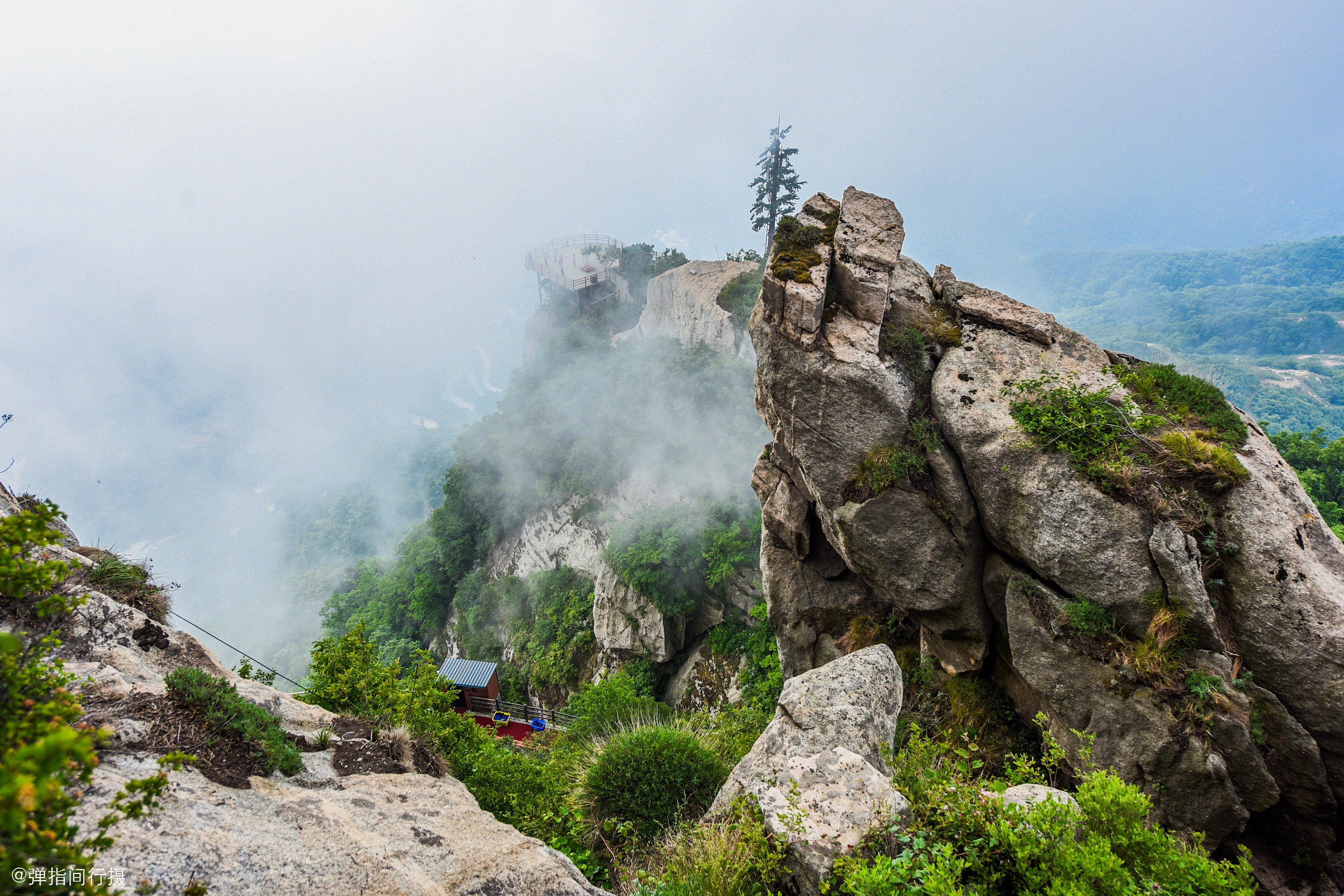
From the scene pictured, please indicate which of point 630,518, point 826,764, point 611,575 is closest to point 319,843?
point 826,764

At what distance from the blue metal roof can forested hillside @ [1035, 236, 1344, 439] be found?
49.3 m

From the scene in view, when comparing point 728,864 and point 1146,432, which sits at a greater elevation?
point 1146,432

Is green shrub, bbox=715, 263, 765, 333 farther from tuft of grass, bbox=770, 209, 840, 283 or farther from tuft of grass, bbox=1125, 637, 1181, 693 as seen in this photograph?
tuft of grass, bbox=1125, 637, 1181, 693

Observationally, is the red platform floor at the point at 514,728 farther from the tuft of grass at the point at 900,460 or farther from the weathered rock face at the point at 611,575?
the tuft of grass at the point at 900,460

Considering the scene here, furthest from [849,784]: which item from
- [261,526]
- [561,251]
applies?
[261,526]

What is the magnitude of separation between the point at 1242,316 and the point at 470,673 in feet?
498

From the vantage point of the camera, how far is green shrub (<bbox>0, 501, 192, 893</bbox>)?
6.27 feet

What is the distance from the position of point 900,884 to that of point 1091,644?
6.21 m

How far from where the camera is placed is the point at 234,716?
5.88m

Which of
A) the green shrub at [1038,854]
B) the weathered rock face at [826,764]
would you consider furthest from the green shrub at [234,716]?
the green shrub at [1038,854]

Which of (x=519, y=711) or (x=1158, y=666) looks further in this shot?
(x=519, y=711)

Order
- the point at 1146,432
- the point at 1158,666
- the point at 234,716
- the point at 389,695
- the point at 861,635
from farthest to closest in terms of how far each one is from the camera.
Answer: the point at 861,635 → the point at 1146,432 → the point at 389,695 → the point at 1158,666 → the point at 234,716

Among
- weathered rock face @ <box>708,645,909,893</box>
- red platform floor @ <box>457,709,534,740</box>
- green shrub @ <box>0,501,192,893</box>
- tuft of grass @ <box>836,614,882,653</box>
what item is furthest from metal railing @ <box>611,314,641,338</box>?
green shrub @ <box>0,501,192,893</box>

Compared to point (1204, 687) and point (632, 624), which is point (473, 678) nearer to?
point (632, 624)
